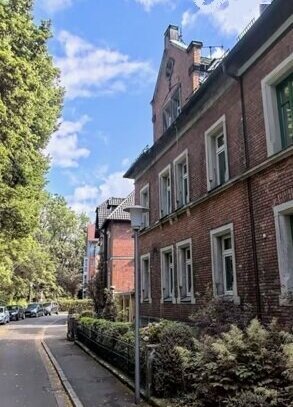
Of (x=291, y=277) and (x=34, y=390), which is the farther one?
(x=34, y=390)

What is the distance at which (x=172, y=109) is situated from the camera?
1920cm

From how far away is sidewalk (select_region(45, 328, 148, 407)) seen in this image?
354 inches

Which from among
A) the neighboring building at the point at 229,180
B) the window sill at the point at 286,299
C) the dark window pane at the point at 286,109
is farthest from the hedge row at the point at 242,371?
the dark window pane at the point at 286,109

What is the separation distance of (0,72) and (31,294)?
2535 inches

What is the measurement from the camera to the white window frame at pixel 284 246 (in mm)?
9453

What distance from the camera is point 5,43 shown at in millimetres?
15539

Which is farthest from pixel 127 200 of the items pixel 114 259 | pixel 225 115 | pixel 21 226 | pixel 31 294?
pixel 31 294

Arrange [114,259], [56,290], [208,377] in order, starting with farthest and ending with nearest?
[56,290] → [114,259] → [208,377]

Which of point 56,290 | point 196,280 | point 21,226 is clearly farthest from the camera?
point 56,290

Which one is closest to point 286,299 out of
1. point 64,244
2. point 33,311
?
point 33,311

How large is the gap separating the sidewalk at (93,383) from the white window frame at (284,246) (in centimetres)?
371

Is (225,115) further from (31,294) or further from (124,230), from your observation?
(31,294)

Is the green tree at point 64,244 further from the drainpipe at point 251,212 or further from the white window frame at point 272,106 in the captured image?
the white window frame at point 272,106

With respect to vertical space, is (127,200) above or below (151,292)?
above
